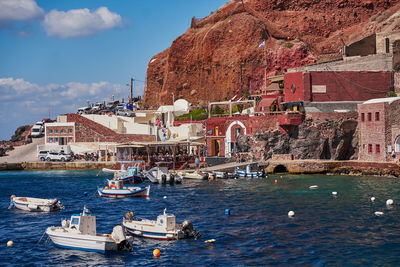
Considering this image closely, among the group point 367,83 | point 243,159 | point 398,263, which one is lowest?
point 398,263

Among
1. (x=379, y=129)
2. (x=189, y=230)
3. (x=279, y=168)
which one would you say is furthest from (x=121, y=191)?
(x=379, y=129)

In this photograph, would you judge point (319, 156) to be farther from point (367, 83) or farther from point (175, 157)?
point (175, 157)

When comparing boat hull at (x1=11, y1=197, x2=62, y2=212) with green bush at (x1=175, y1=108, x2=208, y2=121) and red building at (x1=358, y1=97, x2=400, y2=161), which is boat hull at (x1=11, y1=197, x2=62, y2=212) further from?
green bush at (x1=175, y1=108, x2=208, y2=121)

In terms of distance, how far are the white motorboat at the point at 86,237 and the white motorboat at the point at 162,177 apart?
26.0 m

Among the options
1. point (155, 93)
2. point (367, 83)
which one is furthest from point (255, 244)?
point (155, 93)

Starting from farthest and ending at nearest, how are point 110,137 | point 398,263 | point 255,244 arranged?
point 110,137 < point 255,244 < point 398,263

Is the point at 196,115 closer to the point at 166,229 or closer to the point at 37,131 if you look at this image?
the point at 37,131

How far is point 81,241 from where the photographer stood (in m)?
25.4

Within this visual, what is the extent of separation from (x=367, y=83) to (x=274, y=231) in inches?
1599

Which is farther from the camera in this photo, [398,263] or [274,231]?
[274,231]

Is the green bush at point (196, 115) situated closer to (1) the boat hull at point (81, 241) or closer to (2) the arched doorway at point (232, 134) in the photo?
(2) the arched doorway at point (232, 134)

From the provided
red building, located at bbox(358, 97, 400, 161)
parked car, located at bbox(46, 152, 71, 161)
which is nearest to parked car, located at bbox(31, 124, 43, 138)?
parked car, located at bbox(46, 152, 71, 161)

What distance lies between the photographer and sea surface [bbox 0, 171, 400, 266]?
78.8 ft

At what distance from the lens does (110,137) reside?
8562 cm
